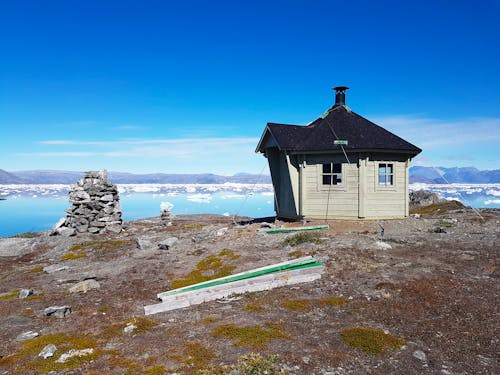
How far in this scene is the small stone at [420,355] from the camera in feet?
22.7

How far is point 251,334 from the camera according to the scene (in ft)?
26.7

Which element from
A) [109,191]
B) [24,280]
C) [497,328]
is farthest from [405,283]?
[109,191]

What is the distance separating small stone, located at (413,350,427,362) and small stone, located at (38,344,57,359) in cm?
738

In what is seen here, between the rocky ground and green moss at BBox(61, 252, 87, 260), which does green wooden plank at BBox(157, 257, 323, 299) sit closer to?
the rocky ground

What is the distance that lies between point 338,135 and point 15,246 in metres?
22.1

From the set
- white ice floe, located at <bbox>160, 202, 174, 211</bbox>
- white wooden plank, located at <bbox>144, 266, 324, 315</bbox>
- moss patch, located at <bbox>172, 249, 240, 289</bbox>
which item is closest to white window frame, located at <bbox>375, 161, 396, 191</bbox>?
moss patch, located at <bbox>172, 249, 240, 289</bbox>

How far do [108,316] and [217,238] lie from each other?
10.7 meters

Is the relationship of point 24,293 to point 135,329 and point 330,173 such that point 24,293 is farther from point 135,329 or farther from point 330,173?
point 330,173

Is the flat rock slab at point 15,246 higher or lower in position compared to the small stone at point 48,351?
lower

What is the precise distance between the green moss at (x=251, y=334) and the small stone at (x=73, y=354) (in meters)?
2.65

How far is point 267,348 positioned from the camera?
24.4 feet

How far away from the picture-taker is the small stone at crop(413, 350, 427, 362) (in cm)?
692

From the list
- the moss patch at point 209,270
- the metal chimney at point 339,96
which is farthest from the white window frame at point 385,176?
the moss patch at point 209,270

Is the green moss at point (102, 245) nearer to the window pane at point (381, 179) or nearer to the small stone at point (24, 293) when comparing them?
the small stone at point (24, 293)
